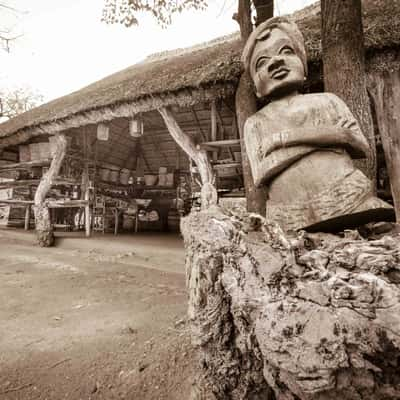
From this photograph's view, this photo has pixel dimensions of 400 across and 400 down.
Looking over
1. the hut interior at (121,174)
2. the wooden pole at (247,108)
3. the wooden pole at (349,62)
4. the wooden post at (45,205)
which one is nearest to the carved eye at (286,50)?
the wooden pole at (349,62)

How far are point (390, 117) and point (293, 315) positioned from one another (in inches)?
124

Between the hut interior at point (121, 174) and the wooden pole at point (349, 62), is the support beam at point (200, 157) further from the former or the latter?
the wooden pole at point (349, 62)

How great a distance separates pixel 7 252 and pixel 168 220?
16.7 ft

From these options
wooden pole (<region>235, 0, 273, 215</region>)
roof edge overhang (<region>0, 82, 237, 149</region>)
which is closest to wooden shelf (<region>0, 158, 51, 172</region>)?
roof edge overhang (<region>0, 82, 237, 149</region>)

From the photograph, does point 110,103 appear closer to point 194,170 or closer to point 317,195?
point 194,170

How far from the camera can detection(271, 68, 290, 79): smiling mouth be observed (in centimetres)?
177

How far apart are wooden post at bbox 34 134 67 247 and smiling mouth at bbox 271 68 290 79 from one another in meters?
5.10

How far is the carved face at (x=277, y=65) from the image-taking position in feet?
5.83

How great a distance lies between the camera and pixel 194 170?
5.53 m

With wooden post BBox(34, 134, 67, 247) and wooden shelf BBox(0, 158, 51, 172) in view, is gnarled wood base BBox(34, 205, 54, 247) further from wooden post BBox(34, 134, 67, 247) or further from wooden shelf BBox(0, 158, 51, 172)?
wooden shelf BBox(0, 158, 51, 172)

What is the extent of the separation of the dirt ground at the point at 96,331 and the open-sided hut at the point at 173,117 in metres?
1.89

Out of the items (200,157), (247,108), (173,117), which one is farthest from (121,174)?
(247,108)

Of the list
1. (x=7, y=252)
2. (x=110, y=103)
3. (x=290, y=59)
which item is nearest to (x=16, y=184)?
(x=7, y=252)

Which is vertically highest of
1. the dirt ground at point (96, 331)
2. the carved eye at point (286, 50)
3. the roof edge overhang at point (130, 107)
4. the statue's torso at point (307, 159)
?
the roof edge overhang at point (130, 107)
